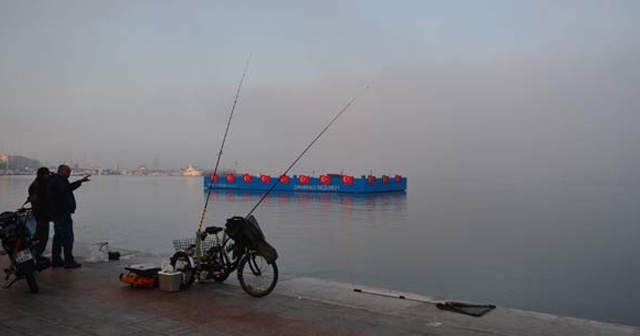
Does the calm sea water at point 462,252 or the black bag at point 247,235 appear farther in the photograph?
the calm sea water at point 462,252

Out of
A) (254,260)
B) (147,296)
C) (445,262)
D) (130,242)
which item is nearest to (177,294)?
(147,296)

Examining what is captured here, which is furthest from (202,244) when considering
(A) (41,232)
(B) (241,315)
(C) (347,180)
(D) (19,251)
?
(C) (347,180)

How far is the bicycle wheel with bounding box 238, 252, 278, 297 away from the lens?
687cm

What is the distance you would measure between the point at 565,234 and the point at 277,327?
15.2 m

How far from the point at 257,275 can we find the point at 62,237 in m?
3.56

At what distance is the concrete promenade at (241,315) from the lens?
5.39m

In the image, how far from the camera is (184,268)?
7285 mm

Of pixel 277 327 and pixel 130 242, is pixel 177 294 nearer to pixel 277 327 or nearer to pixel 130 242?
pixel 277 327

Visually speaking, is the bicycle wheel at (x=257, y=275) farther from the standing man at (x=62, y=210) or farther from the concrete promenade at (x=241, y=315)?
the standing man at (x=62, y=210)

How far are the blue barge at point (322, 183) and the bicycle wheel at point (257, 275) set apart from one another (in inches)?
1696

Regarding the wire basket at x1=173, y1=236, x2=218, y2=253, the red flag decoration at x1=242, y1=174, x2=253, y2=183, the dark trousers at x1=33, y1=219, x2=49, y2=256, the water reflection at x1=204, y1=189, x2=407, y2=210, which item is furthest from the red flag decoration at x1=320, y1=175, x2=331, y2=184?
the wire basket at x1=173, y1=236, x2=218, y2=253

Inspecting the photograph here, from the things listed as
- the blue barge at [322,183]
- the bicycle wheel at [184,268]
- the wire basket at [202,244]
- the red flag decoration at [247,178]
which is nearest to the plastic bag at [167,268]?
the bicycle wheel at [184,268]

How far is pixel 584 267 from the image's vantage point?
12.0 meters

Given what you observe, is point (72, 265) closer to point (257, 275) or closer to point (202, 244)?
point (202, 244)
